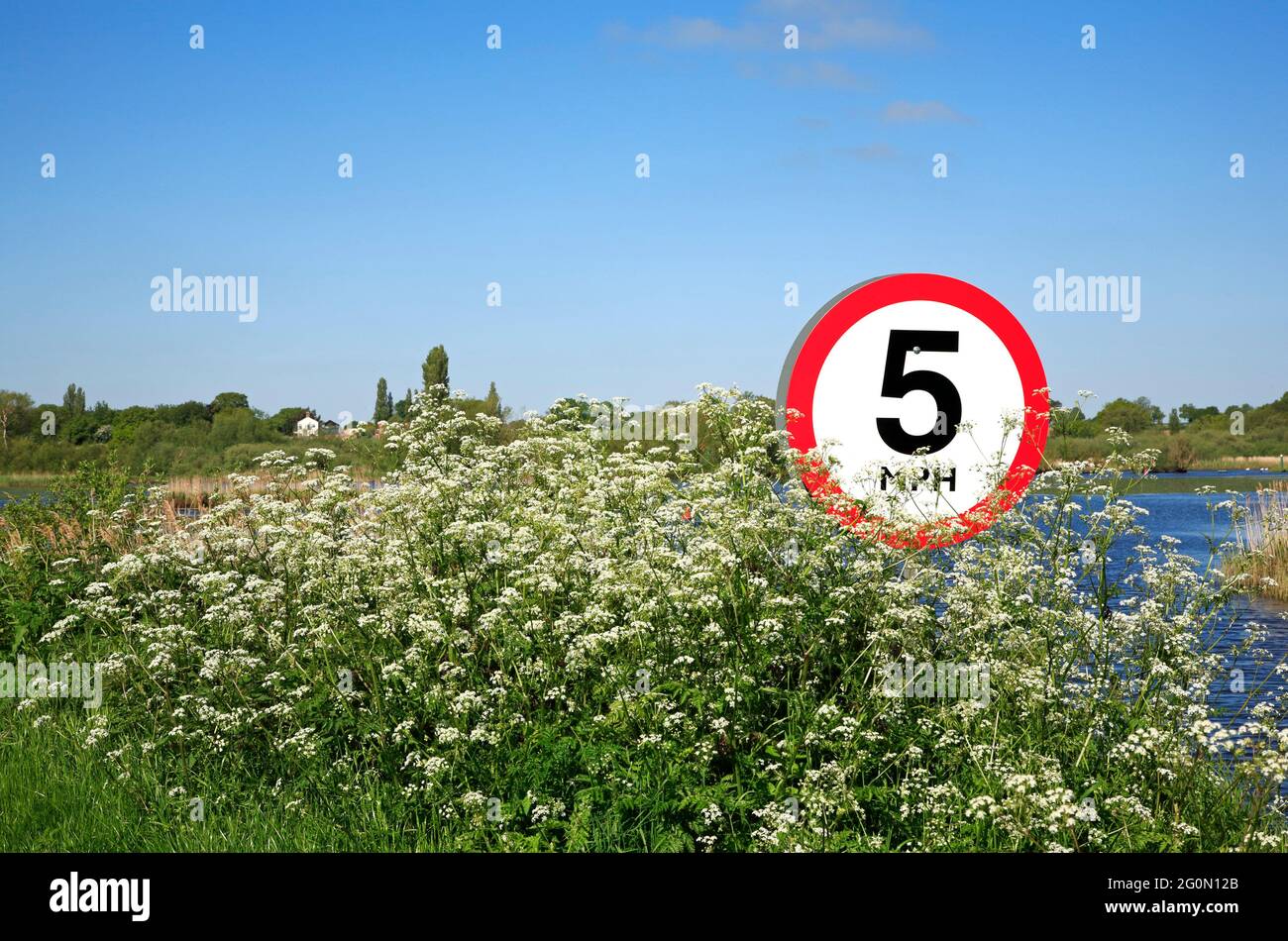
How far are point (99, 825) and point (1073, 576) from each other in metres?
5.35

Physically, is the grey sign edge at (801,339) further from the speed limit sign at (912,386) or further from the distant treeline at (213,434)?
the distant treeline at (213,434)

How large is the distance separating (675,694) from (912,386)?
6.03ft

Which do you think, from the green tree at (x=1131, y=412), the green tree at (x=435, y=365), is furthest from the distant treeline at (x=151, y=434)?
the green tree at (x=1131, y=412)

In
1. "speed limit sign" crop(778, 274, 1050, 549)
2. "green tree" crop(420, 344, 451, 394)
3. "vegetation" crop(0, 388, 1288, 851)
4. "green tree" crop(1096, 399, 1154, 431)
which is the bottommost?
"vegetation" crop(0, 388, 1288, 851)

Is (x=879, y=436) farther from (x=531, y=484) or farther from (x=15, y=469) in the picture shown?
(x=15, y=469)

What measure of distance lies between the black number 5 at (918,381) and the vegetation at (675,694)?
1.88 feet

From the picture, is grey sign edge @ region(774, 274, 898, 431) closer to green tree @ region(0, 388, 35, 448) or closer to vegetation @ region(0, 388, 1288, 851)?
vegetation @ region(0, 388, 1288, 851)

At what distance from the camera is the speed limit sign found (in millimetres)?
4703

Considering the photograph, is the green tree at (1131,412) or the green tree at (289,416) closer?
the green tree at (1131,412)

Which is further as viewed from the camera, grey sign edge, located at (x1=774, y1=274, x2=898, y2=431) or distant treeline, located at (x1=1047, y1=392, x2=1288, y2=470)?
distant treeline, located at (x1=1047, y1=392, x2=1288, y2=470)

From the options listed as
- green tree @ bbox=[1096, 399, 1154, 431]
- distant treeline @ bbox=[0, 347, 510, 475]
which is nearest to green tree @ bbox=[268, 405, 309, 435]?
distant treeline @ bbox=[0, 347, 510, 475]

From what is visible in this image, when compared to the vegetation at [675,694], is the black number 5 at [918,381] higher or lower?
higher

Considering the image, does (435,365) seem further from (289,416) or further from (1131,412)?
(1131,412)

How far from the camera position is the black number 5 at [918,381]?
4684 mm
